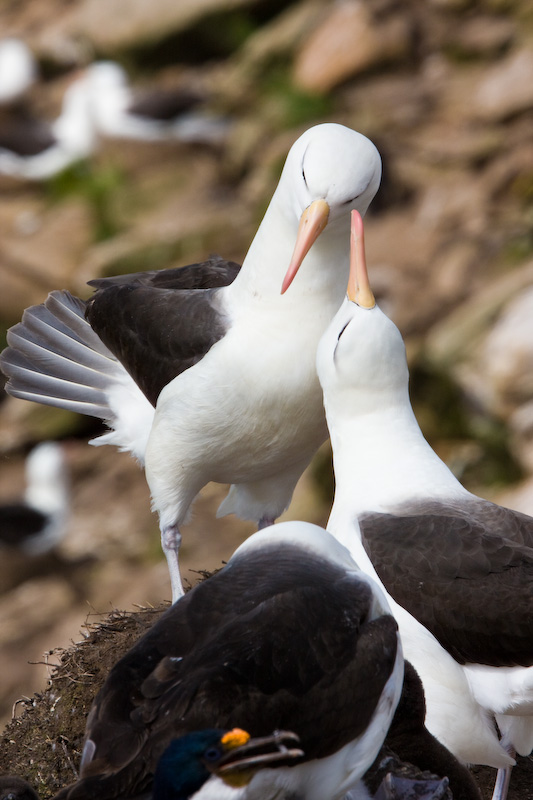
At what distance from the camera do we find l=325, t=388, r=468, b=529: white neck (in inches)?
192

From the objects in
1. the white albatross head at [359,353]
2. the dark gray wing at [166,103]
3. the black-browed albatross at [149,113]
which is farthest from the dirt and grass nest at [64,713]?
the dark gray wing at [166,103]

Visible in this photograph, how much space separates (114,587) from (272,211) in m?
7.98

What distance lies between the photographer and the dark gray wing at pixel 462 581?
4.38 metres

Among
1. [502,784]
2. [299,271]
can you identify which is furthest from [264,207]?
[502,784]

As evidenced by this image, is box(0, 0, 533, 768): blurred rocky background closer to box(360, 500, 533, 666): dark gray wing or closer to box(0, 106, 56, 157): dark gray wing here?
box(0, 106, 56, 157): dark gray wing

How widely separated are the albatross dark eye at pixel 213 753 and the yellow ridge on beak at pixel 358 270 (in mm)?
2164

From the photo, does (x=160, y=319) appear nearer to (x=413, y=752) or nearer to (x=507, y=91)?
(x=413, y=752)

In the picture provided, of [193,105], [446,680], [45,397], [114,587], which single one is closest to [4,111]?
[193,105]

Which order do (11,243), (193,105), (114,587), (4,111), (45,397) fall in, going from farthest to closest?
(4,111) < (193,105) < (11,243) < (114,587) < (45,397)

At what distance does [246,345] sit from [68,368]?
147cm

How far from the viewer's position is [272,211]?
521 cm

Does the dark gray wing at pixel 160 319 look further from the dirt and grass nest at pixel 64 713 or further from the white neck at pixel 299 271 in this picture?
the dirt and grass nest at pixel 64 713

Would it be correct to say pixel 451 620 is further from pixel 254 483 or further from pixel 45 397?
pixel 45 397

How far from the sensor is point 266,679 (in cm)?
362
